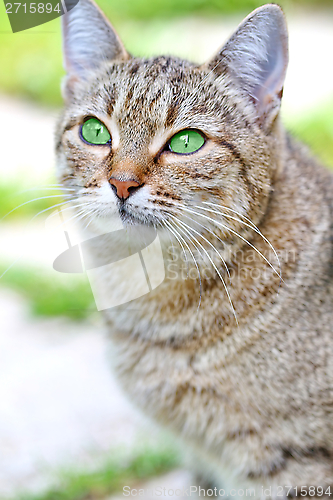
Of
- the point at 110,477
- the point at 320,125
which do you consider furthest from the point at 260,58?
the point at 320,125

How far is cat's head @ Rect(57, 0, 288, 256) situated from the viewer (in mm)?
1487

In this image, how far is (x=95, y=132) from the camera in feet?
5.40

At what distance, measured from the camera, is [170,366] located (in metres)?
1.76

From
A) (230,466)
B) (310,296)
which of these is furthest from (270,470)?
(310,296)

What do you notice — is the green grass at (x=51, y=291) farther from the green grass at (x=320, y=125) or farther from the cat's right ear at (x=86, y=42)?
the green grass at (x=320, y=125)

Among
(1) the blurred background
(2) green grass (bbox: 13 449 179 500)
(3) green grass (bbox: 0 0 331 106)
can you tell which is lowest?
(2) green grass (bbox: 13 449 179 500)

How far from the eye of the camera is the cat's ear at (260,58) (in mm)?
1542

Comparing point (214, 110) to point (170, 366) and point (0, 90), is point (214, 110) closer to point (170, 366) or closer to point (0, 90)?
point (170, 366)

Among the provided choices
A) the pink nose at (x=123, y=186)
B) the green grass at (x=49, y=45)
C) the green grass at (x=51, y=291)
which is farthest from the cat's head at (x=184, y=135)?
the green grass at (x=49, y=45)

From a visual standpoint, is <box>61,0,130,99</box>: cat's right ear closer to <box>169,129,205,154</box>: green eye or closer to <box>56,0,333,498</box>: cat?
<box>56,0,333,498</box>: cat

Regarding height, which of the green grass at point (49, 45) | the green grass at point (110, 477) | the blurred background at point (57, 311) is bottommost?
the green grass at point (110, 477)

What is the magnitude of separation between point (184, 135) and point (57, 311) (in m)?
1.96

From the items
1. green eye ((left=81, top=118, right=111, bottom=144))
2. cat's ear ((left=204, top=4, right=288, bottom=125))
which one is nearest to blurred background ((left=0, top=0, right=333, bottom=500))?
green eye ((left=81, top=118, right=111, bottom=144))

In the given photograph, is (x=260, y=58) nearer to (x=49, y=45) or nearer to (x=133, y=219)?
(x=133, y=219)
